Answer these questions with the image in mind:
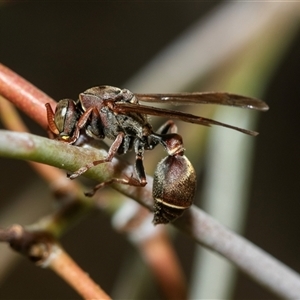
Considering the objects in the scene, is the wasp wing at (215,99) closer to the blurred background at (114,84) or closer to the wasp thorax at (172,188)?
the wasp thorax at (172,188)

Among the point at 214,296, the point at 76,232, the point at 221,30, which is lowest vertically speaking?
the point at 76,232

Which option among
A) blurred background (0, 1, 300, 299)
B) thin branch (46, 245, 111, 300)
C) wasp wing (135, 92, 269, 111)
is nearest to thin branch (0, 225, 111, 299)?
thin branch (46, 245, 111, 300)

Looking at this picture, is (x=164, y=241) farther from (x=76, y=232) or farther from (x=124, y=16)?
(x=124, y=16)

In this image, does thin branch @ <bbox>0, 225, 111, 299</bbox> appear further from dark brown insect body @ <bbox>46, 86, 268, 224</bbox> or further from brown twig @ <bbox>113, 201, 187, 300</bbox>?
brown twig @ <bbox>113, 201, 187, 300</bbox>

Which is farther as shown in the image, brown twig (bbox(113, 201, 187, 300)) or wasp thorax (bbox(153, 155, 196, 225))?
brown twig (bbox(113, 201, 187, 300))

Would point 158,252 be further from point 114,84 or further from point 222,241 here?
point 114,84

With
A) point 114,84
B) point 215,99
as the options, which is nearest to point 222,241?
point 215,99

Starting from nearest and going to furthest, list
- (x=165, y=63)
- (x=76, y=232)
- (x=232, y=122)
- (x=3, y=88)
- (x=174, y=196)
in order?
(x=3, y=88), (x=174, y=196), (x=232, y=122), (x=165, y=63), (x=76, y=232)

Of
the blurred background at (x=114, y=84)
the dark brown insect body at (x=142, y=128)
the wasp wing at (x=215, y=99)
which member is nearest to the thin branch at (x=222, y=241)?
the dark brown insect body at (x=142, y=128)

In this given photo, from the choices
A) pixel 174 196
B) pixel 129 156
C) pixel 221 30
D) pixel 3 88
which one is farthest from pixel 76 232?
pixel 3 88
